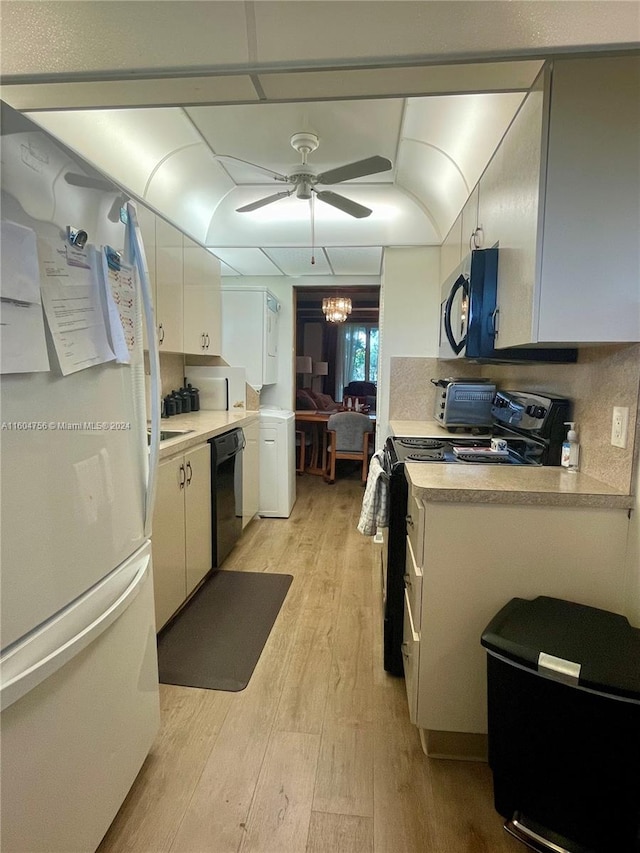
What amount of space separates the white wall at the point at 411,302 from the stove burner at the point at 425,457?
4.37 ft

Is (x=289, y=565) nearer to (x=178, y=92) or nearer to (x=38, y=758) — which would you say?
(x=38, y=758)

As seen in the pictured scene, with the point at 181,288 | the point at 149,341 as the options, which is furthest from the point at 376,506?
the point at 181,288

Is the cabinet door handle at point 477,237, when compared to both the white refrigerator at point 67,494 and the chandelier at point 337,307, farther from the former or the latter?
the chandelier at point 337,307

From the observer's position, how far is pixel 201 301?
3393mm

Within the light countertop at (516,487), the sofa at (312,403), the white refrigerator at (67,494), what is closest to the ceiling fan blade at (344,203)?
the white refrigerator at (67,494)

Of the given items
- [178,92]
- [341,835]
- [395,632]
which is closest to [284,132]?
[178,92]

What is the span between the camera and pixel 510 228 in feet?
5.08

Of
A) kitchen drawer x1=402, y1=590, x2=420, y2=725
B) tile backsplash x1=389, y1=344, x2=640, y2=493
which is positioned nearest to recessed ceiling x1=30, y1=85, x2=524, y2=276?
tile backsplash x1=389, y1=344, x2=640, y2=493

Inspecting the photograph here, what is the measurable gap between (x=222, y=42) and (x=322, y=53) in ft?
0.83

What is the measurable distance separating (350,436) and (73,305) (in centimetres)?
413

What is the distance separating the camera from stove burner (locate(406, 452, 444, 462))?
73.5 inches

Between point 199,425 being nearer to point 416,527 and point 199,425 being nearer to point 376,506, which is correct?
point 376,506

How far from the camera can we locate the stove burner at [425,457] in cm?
187

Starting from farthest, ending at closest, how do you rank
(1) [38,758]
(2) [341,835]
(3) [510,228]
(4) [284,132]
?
(4) [284,132] → (3) [510,228] → (2) [341,835] → (1) [38,758]
